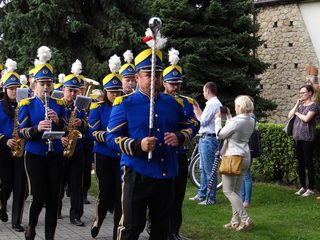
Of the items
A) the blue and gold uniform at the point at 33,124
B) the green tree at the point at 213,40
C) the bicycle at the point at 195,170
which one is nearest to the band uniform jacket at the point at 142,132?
the blue and gold uniform at the point at 33,124

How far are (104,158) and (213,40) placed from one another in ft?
49.3

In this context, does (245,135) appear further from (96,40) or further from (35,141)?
(96,40)

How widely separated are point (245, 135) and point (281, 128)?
164 inches

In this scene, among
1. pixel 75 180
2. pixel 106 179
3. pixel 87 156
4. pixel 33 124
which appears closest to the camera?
pixel 33 124

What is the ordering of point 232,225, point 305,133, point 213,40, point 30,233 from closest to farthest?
point 30,233 < point 232,225 < point 305,133 < point 213,40

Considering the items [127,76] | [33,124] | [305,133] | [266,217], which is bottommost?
[266,217]

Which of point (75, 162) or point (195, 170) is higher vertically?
point (75, 162)

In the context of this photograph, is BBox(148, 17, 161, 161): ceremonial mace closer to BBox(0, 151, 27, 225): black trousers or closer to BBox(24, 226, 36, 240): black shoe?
BBox(24, 226, 36, 240): black shoe

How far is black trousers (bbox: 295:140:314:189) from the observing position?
10688mm

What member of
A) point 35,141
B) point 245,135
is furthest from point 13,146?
point 245,135

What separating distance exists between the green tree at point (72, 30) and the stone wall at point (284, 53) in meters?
11.0

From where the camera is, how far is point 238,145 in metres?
8.10

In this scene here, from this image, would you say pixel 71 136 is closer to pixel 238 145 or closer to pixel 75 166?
pixel 75 166

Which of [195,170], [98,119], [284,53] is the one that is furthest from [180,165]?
[284,53]
